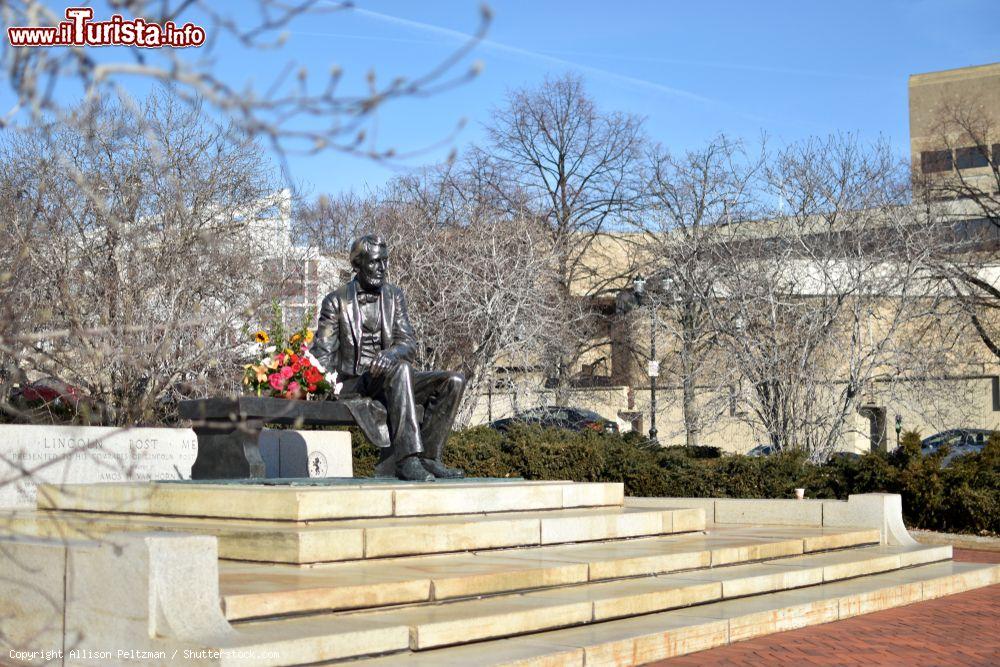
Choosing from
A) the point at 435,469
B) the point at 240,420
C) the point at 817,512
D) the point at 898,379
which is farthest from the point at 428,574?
the point at 898,379

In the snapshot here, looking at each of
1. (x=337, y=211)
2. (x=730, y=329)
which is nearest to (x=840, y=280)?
(x=730, y=329)

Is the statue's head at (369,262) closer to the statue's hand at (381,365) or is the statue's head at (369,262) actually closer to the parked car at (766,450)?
the statue's hand at (381,365)

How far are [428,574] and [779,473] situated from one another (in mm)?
9888

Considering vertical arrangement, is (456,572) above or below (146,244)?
below

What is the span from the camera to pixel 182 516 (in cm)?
987

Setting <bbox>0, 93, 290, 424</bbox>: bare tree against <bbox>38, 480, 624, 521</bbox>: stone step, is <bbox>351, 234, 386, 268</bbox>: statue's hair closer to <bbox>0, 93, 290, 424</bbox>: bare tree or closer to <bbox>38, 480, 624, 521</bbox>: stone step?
<bbox>38, 480, 624, 521</bbox>: stone step

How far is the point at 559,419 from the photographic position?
34.9 metres

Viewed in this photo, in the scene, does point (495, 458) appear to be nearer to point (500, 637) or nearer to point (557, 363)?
point (500, 637)

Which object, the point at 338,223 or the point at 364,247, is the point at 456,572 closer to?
the point at 364,247

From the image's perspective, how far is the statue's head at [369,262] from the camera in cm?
1184

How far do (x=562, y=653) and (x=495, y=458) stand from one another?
37.7ft

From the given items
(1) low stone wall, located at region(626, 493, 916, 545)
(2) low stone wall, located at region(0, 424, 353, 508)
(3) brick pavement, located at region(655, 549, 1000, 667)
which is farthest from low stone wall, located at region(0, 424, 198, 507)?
(3) brick pavement, located at region(655, 549, 1000, 667)

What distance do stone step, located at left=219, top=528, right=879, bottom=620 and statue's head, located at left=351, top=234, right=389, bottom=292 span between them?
330 cm

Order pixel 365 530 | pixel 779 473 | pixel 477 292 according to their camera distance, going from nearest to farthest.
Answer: pixel 365 530
pixel 779 473
pixel 477 292
